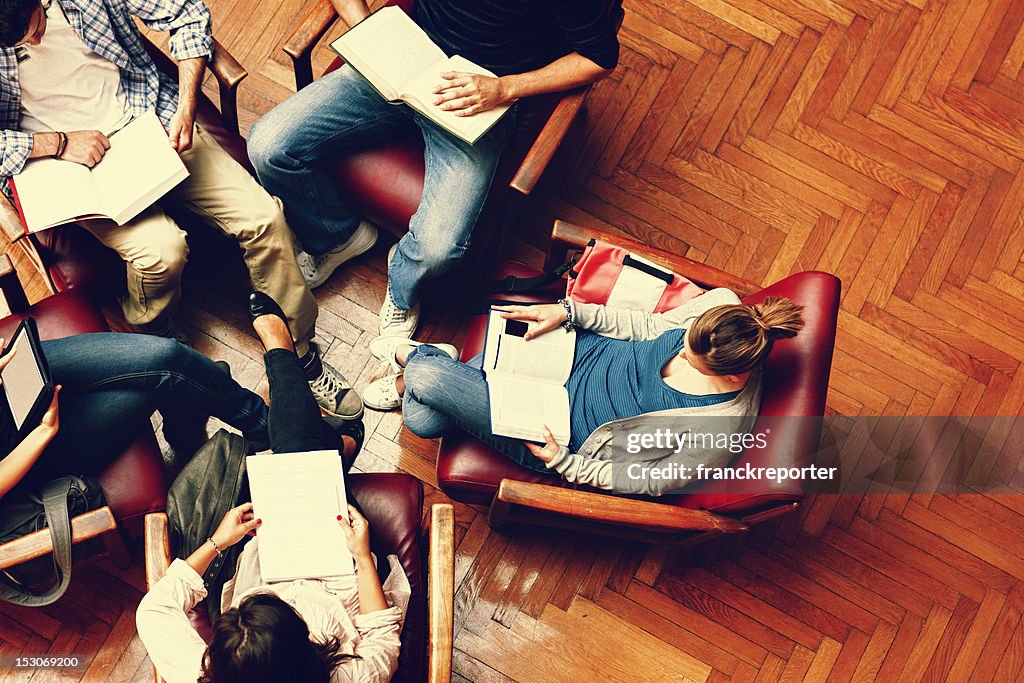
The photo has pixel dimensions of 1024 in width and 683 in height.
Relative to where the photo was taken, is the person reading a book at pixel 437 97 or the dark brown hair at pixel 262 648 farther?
the person reading a book at pixel 437 97

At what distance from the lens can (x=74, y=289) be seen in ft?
7.24

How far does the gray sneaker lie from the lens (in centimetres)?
255

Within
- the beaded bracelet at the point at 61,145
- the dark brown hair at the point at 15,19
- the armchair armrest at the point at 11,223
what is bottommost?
the armchair armrest at the point at 11,223

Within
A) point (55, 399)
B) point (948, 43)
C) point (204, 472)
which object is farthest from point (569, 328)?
point (948, 43)

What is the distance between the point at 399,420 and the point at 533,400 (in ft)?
2.15

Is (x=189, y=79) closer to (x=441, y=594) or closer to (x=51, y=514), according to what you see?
(x=51, y=514)

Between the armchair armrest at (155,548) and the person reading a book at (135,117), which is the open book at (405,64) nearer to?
the person reading a book at (135,117)

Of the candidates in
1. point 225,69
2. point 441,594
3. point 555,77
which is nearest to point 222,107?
point 225,69

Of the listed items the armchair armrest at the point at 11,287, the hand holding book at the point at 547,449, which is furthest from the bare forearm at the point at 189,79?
the hand holding book at the point at 547,449

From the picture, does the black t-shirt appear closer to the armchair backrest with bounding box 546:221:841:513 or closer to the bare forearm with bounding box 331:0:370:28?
the bare forearm with bounding box 331:0:370:28

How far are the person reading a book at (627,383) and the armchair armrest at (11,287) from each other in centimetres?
102

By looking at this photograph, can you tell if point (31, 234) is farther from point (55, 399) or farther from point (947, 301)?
point (947, 301)

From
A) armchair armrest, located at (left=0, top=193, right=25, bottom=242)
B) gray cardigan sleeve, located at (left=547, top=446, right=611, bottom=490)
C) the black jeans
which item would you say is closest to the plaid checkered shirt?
armchair armrest, located at (left=0, top=193, right=25, bottom=242)

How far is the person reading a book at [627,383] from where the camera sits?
71.7 inches
